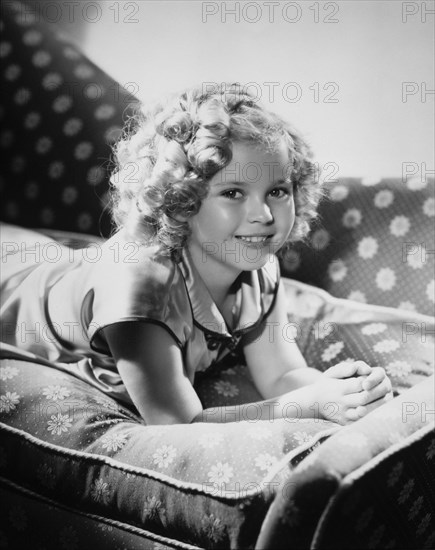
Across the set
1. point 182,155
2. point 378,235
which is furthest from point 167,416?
point 378,235

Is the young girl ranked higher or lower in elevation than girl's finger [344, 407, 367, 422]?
higher

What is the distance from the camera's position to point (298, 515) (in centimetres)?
71

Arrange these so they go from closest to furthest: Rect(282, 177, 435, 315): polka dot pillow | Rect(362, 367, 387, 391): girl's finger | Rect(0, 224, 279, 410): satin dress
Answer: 1. Rect(362, 367, 387, 391): girl's finger
2. Rect(0, 224, 279, 410): satin dress
3. Rect(282, 177, 435, 315): polka dot pillow

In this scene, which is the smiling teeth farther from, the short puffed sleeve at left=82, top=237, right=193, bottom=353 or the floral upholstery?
the floral upholstery

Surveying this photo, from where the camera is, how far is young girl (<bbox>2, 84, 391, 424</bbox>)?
41.4 inches

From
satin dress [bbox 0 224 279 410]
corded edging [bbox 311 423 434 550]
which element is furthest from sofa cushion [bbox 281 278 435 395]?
corded edging [bbox 311 423 434 550]

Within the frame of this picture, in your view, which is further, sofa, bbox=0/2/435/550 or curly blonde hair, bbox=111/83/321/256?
curly blonde hair, bbox=111/83/321/256

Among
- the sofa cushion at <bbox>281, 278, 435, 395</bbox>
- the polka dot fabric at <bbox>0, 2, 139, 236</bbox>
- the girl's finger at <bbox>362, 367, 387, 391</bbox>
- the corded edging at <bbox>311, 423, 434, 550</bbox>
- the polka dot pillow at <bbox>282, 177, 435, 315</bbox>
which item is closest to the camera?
the corded edging at <bbox>311, 423, 434, 550</bbox>

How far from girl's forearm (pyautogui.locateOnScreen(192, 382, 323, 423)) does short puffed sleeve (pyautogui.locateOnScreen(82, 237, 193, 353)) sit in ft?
0.39

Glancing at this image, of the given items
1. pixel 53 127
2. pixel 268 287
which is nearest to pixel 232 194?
pixel 268 287

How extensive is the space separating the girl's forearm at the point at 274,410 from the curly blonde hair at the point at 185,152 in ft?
0.82

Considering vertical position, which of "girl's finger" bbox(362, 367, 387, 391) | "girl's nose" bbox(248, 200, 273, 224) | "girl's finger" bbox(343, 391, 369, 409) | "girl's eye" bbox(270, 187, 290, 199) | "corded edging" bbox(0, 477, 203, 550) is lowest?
"corded edging" bbox(0, 477, 203, 550)

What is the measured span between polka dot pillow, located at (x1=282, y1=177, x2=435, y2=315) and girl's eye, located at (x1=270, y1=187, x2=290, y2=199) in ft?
1.23

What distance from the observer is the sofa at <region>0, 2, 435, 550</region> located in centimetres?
76
